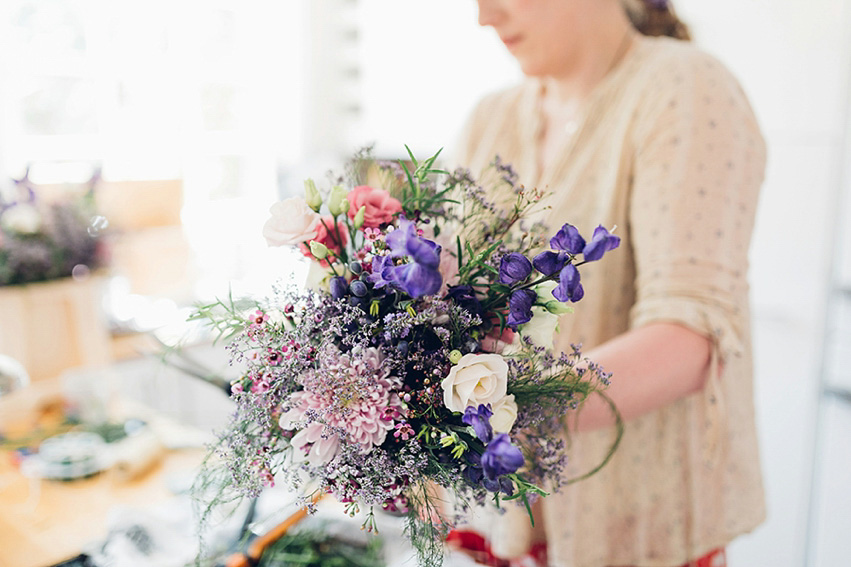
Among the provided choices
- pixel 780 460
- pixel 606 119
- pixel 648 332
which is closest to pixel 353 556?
pixel 648 332

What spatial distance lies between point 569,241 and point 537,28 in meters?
0.52

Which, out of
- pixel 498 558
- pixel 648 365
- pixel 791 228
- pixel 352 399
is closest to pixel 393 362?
pixel 352 399

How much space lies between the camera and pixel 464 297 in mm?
525

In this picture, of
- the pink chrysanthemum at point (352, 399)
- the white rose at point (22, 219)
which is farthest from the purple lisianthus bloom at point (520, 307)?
the white rose at point (22, 219)

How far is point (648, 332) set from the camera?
760 millimetres

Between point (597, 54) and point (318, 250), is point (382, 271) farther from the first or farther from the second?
point (597, 54)

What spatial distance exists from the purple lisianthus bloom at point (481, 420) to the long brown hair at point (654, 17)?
2.80 feet

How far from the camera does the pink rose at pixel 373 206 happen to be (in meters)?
0.54

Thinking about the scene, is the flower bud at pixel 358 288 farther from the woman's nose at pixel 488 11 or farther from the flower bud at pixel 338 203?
the woman's nose at pixel 488 11

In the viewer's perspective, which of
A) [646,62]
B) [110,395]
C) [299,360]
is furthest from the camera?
[110,395]

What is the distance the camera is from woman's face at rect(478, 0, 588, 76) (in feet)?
2.74

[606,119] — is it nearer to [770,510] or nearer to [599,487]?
[599,487]

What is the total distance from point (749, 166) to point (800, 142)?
118 centimetres

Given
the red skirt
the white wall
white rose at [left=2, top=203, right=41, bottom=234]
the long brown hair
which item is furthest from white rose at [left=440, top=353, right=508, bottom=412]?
the white wall
